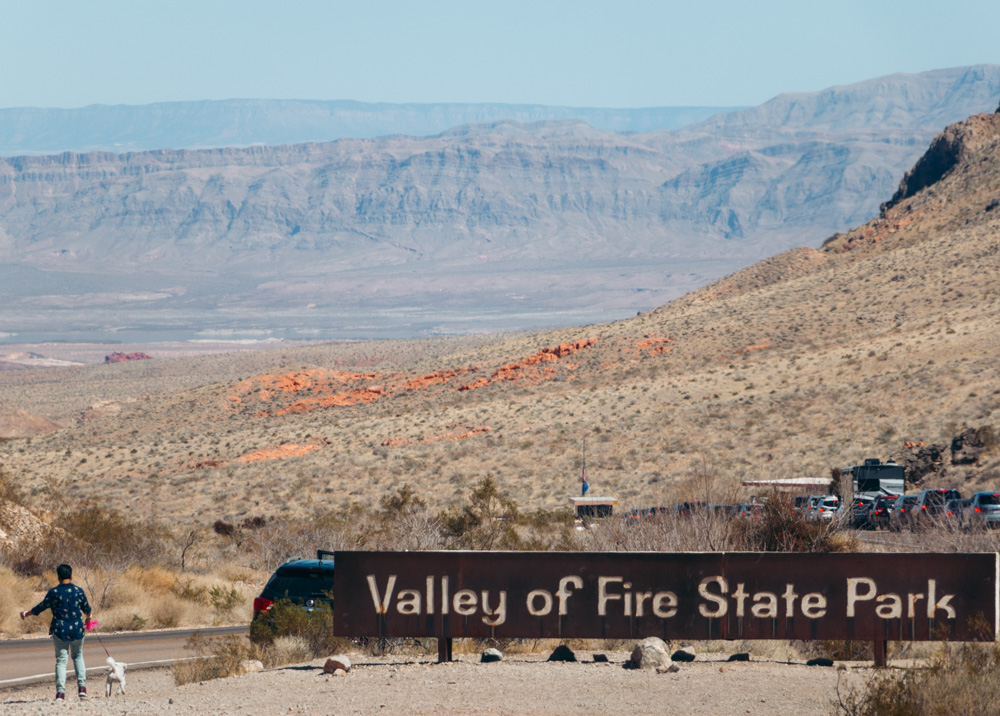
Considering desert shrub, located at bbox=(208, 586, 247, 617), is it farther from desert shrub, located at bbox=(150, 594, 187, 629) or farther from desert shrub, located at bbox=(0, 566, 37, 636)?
desert shrub, located at bbox=(0, 566, 37, 636)

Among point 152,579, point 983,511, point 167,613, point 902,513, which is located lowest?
point 167,613

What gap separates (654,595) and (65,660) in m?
6.04

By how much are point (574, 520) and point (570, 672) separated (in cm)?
1897

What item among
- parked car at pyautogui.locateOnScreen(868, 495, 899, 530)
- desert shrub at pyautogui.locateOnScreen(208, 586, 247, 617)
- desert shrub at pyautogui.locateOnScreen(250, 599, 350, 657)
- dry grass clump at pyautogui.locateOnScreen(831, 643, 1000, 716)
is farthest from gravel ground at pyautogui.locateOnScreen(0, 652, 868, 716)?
parked car at pyautogui.locateOnScreen(868, 495, 899, 530)

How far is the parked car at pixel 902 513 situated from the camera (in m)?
26.7

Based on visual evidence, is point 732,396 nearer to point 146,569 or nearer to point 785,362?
point 785,362

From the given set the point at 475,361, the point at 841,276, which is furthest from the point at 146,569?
the point at 841,276

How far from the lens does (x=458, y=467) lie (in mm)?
43031

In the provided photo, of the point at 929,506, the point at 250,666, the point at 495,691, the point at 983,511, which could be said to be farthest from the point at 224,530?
the point at 495,691

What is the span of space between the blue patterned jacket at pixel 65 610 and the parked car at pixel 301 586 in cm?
318

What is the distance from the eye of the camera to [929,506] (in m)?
27.0

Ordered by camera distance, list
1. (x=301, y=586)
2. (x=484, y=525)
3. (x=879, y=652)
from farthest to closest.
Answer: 1. (x=484, y=525)
2. (x=301, y=586)
3. (x=879, y=652)

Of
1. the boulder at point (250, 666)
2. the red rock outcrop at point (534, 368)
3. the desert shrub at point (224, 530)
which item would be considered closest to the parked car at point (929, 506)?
the boulder at point (250, 666)

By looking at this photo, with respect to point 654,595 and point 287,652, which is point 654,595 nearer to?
point 654,595
